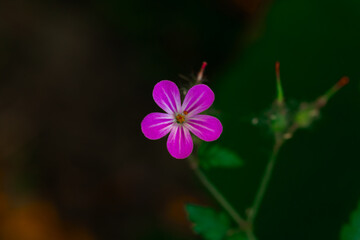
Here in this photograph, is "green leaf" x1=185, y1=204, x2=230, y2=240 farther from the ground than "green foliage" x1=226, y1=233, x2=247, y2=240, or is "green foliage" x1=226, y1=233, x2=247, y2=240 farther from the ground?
"green leaf" x1=185, y1=204, x2=230, y2=240

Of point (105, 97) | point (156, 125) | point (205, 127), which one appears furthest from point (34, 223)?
point (205, 127)

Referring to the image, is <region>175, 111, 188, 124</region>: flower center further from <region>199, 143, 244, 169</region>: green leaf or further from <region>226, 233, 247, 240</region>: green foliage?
<region>226, 233, 247, 240</region>: green foliage

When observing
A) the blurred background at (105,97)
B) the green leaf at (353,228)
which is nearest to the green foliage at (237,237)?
the green leaf at (353,228)

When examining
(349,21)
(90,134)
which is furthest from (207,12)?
(90,134)

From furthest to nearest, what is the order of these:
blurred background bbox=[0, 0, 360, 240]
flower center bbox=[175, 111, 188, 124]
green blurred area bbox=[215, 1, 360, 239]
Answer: blurred background bbox=[0, 0, 360, 240] → green blurred area bbox=[215, 1, 360, 239] → flower center bbox=[175, 111, 188, 124]

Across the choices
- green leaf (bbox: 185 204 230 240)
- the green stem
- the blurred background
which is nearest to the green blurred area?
the blurred background

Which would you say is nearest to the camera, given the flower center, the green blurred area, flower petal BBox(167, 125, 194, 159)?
flower petal BBox(167, 125, 194, 159)
